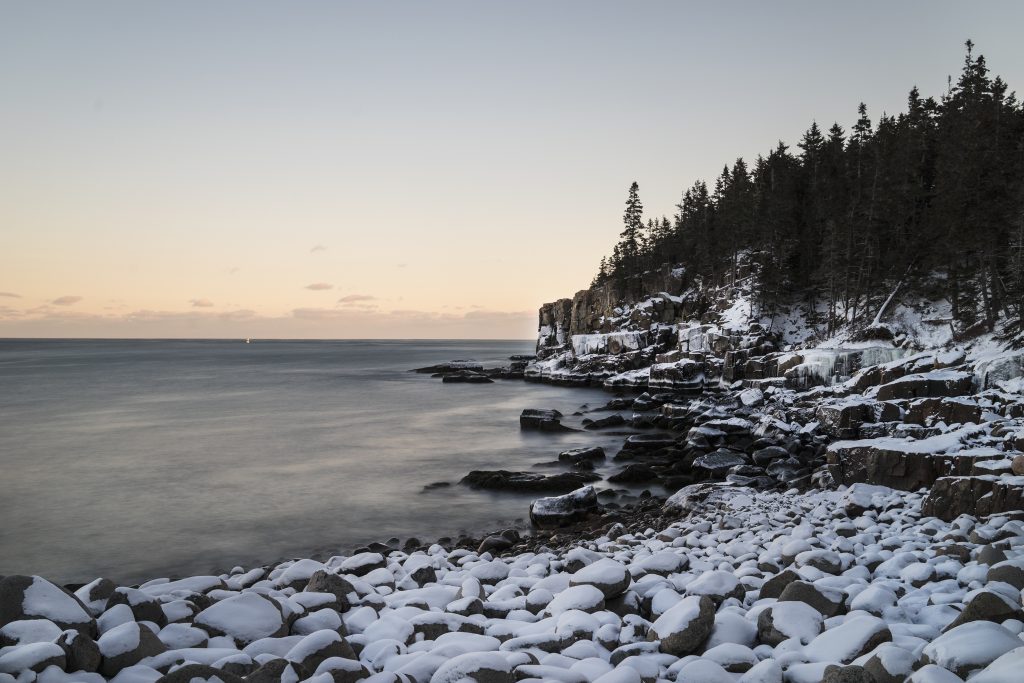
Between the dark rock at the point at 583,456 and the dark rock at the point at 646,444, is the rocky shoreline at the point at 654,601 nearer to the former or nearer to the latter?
the dark rock at the point at 583,456

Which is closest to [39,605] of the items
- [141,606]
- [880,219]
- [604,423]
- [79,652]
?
[141,606]

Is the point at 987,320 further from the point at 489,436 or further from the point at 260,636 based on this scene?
the point at 260,636

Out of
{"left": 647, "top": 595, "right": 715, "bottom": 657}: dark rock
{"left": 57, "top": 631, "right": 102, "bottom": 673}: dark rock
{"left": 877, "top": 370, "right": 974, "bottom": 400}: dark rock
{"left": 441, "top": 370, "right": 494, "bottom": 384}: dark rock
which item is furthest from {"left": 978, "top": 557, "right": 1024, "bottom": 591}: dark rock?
{"left": 441, "top": 370, "right": 494, "bottom": 384}: dark rock

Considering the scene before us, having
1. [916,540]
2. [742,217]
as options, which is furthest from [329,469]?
[742,217]

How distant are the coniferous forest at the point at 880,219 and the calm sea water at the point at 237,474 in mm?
21759

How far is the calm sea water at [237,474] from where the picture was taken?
1636cm

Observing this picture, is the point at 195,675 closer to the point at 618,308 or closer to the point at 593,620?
the point at 593,620

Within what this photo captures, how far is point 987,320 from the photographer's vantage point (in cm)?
3048

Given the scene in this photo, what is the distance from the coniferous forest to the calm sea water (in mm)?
21759

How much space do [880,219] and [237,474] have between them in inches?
1891

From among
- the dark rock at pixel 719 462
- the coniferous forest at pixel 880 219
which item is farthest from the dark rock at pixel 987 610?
the coniferous forest at pixel 880 219

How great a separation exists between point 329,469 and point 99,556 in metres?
10.9

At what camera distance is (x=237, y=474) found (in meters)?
25.2

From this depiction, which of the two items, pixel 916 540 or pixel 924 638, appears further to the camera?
pixel 916 540
